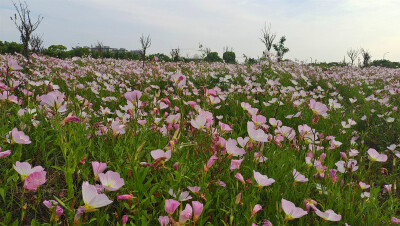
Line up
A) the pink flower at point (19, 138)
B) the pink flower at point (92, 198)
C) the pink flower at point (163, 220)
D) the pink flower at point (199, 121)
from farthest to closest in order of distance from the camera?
1. the pink flower at point (199, 121)
2. the pink flower at point (19, 138)
3. the pink flower at point (163, 220)
4. the pink flower at point (92, 198)

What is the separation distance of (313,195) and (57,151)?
1.81 m

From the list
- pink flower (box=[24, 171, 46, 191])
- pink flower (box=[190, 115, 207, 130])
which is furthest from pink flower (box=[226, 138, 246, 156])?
pink flower (box=[24, 171, 46, 191])

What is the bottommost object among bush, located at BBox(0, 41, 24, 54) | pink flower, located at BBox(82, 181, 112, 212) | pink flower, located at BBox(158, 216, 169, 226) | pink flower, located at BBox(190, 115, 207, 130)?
pink flower, located at BBox(158, 216, 169, 226)

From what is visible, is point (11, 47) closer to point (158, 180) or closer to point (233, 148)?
point (158, 180)

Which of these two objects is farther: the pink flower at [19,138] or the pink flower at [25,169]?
the pink flower at [19,138]

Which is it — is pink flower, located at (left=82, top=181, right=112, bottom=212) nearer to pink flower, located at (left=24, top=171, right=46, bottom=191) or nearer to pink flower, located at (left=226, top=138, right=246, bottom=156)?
pink flower, located at (left=24, top=171, right=46, bottom=191)

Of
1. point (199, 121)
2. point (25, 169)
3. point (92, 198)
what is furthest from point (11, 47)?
point (92, 198)

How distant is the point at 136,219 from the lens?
1.43m

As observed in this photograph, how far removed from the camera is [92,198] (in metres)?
1.15

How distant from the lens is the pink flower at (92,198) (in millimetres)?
1129

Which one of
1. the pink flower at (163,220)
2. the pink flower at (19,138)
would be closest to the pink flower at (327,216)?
the pink flower at (163,220)

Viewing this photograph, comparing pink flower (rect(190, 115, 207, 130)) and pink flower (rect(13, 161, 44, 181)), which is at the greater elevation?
pink flower (rect(190, 115, 207, 130))

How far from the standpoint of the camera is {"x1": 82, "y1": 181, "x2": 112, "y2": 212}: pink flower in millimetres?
1129

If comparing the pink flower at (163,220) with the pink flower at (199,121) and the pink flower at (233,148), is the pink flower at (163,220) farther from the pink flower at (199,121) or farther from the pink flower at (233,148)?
the pink flower at (199,121)
